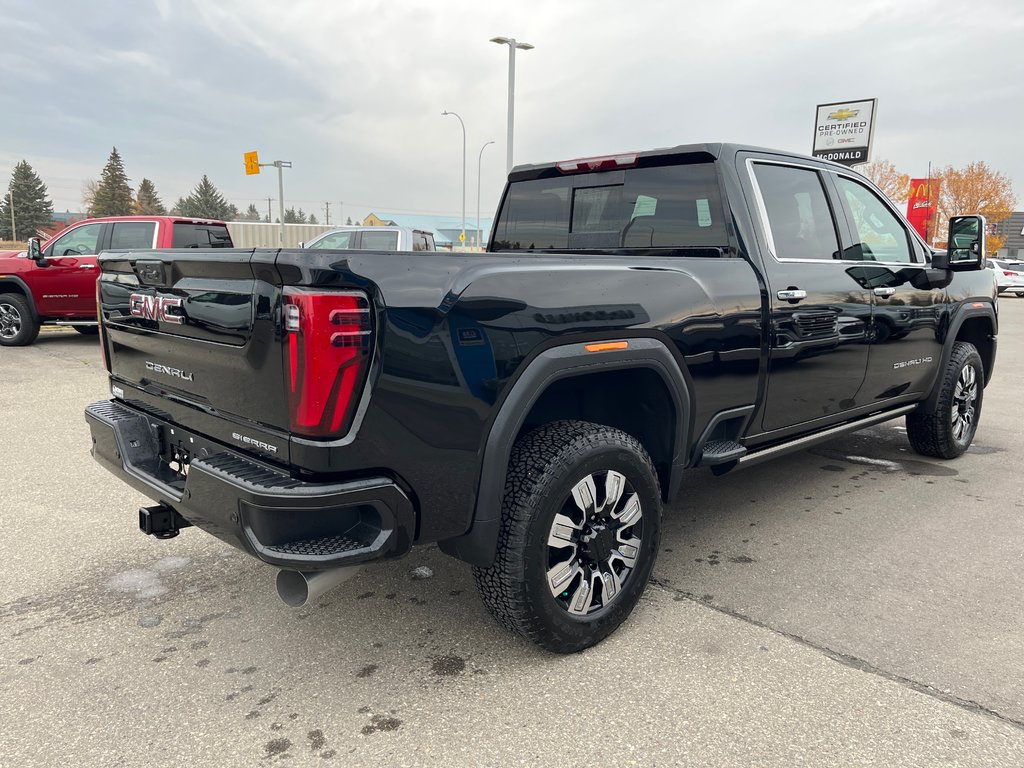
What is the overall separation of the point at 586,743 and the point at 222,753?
1.05 meters

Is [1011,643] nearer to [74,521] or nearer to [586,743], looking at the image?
[586,743]

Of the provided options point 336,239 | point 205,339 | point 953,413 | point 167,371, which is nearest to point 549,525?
point 205,339

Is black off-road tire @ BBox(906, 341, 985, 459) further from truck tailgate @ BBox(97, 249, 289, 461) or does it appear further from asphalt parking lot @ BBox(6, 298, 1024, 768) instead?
truck tailgate @ BBox(97, 249, 289, 461)

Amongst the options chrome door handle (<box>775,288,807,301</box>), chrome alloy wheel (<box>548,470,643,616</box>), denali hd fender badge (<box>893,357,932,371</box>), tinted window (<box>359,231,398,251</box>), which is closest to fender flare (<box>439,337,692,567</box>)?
chrome alloy wheel (<box>548,470,643,616</box>)

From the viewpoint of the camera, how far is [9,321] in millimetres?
10789

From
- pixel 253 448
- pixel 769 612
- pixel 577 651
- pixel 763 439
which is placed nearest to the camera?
pixel 253 448

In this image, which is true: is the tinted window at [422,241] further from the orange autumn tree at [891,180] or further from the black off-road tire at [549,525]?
the orange autumn tree at [891,180]

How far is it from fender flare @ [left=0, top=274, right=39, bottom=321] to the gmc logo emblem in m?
9.33

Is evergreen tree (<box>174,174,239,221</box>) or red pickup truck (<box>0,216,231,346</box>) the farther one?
evergreen tree (<box>174,174,239,221</box>)

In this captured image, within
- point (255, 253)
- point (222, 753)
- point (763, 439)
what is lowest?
point (222, 753)

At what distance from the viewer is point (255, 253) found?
2205 mm

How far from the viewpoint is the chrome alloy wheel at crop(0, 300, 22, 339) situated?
10.7 meters

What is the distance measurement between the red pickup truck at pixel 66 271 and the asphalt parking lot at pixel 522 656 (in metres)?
7.17

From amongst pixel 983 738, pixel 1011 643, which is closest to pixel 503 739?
pixel 983 738
